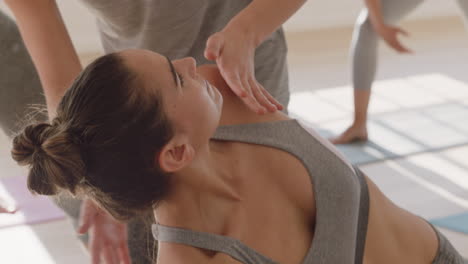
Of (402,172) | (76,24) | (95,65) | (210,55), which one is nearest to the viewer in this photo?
(95,65)

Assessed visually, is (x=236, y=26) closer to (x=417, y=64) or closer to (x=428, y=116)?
(x=428, y=116)

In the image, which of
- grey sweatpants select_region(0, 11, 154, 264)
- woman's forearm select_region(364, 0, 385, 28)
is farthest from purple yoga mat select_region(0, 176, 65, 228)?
woman's forearm select_region(364, 0, 385, 28)

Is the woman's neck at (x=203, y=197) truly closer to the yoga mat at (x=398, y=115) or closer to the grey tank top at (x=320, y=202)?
the grey tank top at (x=320, y=202)

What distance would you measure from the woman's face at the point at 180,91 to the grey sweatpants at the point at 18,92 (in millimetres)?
256

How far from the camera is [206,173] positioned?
1.18 m

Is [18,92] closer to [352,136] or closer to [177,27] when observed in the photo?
[177,27]

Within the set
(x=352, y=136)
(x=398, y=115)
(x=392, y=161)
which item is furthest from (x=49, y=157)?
(x=398, y=115)

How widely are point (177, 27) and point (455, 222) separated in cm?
144

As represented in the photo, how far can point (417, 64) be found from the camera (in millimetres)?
4078

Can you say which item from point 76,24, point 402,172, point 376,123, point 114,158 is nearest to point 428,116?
point 376,123

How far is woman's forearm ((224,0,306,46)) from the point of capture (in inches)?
48.1

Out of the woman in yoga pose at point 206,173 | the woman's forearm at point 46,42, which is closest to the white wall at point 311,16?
the woman's forearm at point 46,42

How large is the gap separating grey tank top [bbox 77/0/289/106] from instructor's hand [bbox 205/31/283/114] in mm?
226

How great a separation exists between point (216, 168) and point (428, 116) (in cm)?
236
